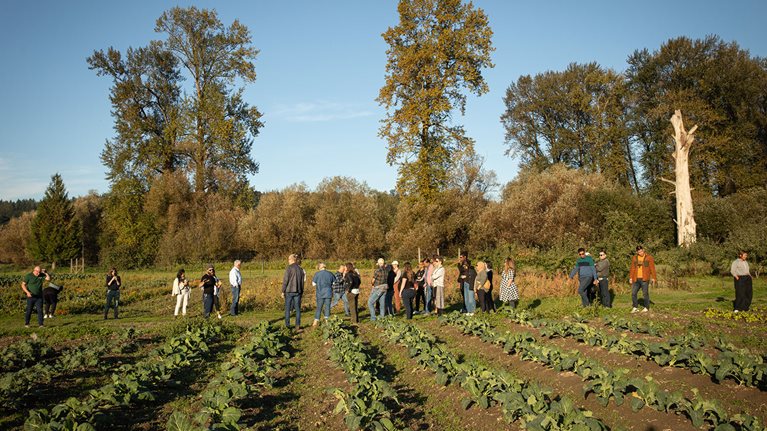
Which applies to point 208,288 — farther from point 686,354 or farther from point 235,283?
point 686,354

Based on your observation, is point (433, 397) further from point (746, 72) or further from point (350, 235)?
point (350, 235)

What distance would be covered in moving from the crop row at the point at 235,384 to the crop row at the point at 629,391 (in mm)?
4491

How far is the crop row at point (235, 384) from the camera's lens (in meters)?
6.32

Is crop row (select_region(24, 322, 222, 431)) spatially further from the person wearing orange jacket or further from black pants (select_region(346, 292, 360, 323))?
the person wearing orange jacket

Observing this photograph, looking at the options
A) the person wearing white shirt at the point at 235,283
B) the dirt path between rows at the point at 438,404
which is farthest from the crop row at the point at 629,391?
the person wearing white shirt at the point at 235,283

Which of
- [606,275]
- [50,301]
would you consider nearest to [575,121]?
[606,275]

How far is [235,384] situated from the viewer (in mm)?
7715

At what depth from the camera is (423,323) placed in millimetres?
15633

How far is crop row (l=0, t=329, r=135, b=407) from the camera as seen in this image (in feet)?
26.0

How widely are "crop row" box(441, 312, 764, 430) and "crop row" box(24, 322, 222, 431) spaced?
605 cm

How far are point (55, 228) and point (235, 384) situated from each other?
168ft

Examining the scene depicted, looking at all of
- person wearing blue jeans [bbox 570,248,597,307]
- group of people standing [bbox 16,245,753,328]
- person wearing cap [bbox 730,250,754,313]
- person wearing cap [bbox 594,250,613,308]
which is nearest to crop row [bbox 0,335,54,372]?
group of people standing [bbox 16,245,753,328]

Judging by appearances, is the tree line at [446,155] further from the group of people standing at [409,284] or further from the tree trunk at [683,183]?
the group of people standing at [409,284]

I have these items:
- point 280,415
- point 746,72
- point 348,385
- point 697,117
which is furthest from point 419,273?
point 746,72
